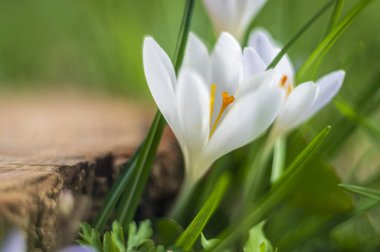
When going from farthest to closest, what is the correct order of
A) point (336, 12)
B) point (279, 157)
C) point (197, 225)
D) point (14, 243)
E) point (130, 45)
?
point (130, 45), point (279, 157), point (336, 12), point (197, 225), point (14, 243)

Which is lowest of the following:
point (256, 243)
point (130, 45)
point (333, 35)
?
point (256, 243)

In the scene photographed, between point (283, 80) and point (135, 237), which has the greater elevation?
point (283, 80)

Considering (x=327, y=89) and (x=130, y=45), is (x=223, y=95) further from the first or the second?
(x=130, y=45)

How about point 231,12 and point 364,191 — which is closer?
point 364,191

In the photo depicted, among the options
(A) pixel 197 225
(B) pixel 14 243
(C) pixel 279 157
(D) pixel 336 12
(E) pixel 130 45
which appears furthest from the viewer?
(E) pixel 130 45

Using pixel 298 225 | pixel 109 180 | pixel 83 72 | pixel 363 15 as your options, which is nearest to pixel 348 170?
pixel 298 225

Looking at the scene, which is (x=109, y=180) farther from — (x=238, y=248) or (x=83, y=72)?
(x=83, y=72)

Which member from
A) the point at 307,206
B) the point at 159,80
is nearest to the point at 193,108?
the point at 159,80
